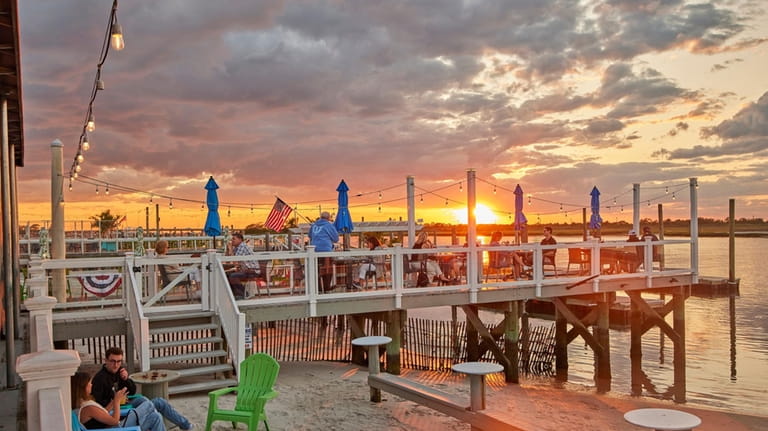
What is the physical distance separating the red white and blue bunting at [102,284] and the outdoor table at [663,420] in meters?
9.40

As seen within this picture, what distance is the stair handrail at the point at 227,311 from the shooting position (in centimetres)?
960

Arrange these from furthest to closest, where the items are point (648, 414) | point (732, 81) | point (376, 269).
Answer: point (732, 81), point (376, 269), point (648, 414)

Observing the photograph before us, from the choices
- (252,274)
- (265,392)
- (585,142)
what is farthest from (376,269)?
(585,142)

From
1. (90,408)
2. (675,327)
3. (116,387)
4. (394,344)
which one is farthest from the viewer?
(675,327)

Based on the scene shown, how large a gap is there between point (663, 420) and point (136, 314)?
7.82 metres

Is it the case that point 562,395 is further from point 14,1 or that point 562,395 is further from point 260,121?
point 260,121

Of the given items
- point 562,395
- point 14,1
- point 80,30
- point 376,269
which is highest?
point 80,30

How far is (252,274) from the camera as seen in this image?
11.8 m

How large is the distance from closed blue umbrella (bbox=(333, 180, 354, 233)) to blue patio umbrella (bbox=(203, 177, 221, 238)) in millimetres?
2907

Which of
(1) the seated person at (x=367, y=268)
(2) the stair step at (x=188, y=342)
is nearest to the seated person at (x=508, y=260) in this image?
(1) the seated person at (x=367, y=268)

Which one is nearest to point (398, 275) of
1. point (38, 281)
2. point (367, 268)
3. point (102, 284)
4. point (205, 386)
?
point (367, 268)

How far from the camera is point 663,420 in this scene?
5941 mm

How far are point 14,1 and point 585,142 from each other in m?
23.8

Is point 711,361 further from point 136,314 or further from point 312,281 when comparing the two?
point 136,314
